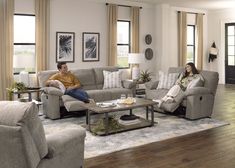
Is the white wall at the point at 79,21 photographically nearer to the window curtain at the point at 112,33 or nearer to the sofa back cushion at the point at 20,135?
the window curtain at the point at 112,33

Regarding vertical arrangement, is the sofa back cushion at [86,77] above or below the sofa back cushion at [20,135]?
above

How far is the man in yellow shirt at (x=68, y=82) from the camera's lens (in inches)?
238

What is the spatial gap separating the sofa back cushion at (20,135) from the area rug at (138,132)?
159 centimetres

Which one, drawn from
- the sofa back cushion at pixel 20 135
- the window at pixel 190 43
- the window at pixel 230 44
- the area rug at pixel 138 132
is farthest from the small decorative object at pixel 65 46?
the window at pixel 230 44

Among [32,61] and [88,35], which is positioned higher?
[88,35]

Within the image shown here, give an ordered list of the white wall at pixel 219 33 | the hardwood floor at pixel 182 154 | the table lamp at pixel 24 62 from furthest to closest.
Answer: the white wall at pixel 219 33 < the table lamp at pixel 24 62 < the hardwood floor at pixel 182 154

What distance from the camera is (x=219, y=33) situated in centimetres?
1175

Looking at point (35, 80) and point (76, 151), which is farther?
point (35, 80)

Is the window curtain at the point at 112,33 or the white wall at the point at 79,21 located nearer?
the white wall at the point at 79,21

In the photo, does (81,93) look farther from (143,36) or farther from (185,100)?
(143,36)

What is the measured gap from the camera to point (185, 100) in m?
5.88

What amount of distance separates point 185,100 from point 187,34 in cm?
587

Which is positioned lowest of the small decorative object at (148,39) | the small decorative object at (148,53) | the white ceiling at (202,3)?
the small decorative object at (148,53)

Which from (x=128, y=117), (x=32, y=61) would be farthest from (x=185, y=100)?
(x=32, y=61)
